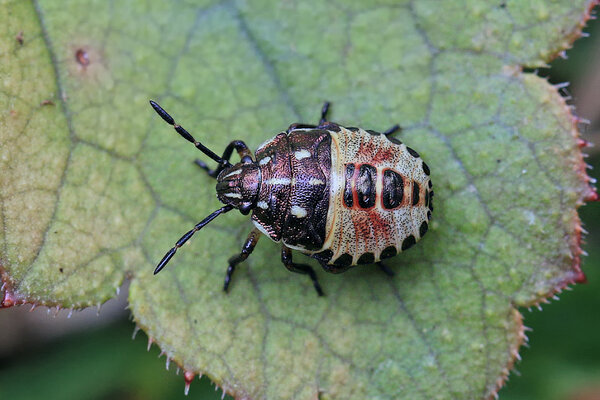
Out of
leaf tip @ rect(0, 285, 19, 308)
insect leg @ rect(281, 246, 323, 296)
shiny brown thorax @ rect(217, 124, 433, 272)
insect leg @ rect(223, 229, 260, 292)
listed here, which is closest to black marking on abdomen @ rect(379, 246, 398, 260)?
shiny brown thorax @ rect(217, 124, 433, 272)

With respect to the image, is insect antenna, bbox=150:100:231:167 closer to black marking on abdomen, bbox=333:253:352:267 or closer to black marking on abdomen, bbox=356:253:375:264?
black marking on abdomen, bbox=333:253:352:267

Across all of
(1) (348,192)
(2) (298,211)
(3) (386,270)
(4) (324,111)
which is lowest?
(3) (386,270)

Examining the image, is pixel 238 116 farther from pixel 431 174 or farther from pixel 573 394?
pixel 573 394

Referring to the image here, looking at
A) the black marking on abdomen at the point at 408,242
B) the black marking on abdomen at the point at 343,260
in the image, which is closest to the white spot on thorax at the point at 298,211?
the black marking on abdomen at the point at 343,260

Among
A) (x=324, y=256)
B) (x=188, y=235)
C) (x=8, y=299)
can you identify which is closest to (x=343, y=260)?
(x=324, y=256)

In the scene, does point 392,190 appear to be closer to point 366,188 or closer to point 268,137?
point 366,188

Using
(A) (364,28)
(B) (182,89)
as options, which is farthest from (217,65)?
(A) (364,28)
